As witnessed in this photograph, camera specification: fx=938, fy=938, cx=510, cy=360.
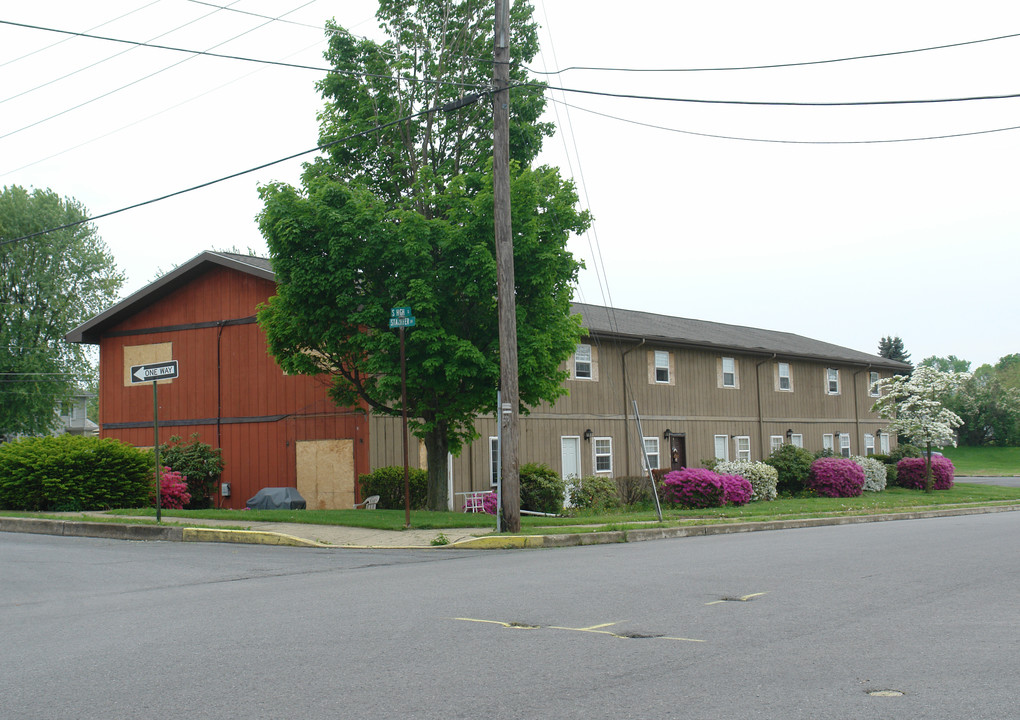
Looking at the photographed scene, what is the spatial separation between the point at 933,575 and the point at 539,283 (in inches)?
374

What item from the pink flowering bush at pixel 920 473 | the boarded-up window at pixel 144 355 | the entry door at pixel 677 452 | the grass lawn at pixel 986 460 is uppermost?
the boarded-up window at pixel 144 355

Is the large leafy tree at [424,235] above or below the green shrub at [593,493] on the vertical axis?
above

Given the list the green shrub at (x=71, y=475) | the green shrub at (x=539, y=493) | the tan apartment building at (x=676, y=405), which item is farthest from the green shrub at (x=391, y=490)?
the green shrub at (x=71, y=475)

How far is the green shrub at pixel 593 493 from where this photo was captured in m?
26.5

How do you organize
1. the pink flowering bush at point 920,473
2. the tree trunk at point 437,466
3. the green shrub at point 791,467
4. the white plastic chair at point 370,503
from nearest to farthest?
1. the tree trunk at point 437,466
2. the white plastic chair at point 370,503
3. the green shrub at point 791,467
4. the pink flowering bush at point 920,473

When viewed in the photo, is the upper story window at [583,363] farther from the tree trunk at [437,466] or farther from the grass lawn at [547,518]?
the tree trunk at [437,466]

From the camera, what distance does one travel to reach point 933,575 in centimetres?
1036

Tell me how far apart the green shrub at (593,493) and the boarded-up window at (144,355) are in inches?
486

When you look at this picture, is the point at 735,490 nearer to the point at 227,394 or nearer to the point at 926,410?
the point at 926,410

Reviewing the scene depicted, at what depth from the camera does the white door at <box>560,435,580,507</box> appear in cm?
2866

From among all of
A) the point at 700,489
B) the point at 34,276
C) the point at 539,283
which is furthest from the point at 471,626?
the point at 34,276

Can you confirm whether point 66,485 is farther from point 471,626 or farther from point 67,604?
point 471,626

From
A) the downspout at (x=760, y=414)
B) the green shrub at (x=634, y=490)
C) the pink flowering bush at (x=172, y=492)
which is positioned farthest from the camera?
the downspout at (x=760, y=414)

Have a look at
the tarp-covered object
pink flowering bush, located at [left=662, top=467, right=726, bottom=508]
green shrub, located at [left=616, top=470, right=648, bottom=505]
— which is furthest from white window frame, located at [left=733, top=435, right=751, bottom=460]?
the tarp-covered object
